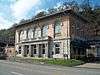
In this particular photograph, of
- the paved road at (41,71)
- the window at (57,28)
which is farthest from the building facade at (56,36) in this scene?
the paved road at (41,71)

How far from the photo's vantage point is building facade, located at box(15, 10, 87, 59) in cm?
4078

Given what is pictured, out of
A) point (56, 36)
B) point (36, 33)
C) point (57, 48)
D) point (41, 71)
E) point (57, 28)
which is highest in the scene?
point (57, 28)

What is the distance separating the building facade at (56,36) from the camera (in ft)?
134

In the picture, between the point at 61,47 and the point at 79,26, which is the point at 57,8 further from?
the point at 61,47

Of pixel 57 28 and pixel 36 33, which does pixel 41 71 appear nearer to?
pixel 57 28

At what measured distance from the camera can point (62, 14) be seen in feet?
137

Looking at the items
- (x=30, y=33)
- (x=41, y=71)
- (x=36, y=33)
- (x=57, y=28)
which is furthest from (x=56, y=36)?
(x=41, y=71)

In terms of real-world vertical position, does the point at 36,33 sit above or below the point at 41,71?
above

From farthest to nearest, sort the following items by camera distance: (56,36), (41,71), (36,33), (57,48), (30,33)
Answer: (30,33)
(36,33)
(56,36)
(57,48)
(41,71)

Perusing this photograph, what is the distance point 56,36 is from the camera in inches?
1686

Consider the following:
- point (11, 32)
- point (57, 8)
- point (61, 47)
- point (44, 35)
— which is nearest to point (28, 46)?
point (44, 35)

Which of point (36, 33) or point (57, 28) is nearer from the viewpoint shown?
point (57, 28)

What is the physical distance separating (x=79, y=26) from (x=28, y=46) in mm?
12549

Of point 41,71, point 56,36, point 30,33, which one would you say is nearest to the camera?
point 41,71
